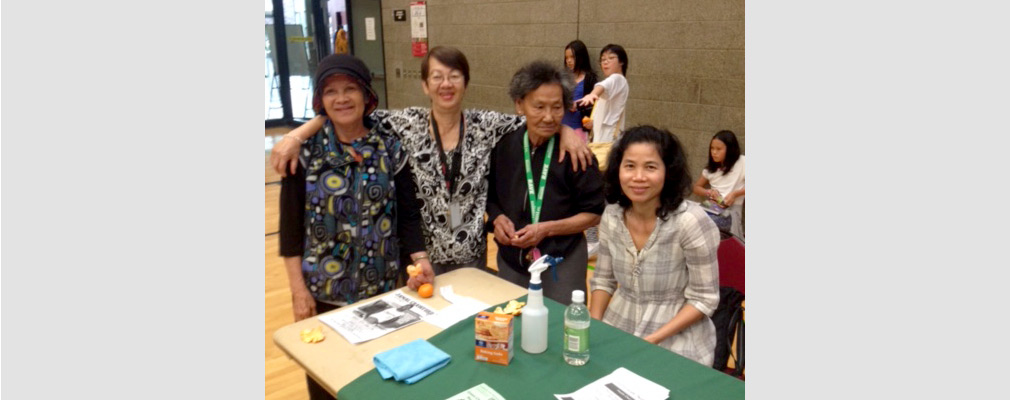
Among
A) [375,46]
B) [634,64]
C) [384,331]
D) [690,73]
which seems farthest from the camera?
[375,46]

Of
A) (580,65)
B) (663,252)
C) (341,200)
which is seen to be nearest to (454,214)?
(341,200)

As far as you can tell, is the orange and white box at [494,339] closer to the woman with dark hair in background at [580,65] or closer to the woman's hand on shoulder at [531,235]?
the woman's hand on shoulder at [531,235]

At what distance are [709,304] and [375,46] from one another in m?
8.39

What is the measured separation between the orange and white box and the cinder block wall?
381cm

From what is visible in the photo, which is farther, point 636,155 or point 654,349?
point 636,155

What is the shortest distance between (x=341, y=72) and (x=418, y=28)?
6.75 m

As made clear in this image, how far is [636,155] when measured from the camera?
2.03 metres

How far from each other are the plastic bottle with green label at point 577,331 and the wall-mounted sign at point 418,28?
7.15m

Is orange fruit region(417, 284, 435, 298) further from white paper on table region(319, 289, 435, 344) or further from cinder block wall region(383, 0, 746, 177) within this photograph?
cinder block wall region(383, 0, 746, 177)

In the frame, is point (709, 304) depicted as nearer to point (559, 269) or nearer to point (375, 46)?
point (559, 269)

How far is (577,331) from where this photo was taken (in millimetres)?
1578

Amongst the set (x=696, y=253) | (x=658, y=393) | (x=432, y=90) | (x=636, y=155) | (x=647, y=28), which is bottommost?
(x=658, y=393)

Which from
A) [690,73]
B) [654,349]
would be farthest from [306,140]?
[690,73]

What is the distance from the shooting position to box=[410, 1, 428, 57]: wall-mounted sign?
832 centimetres
